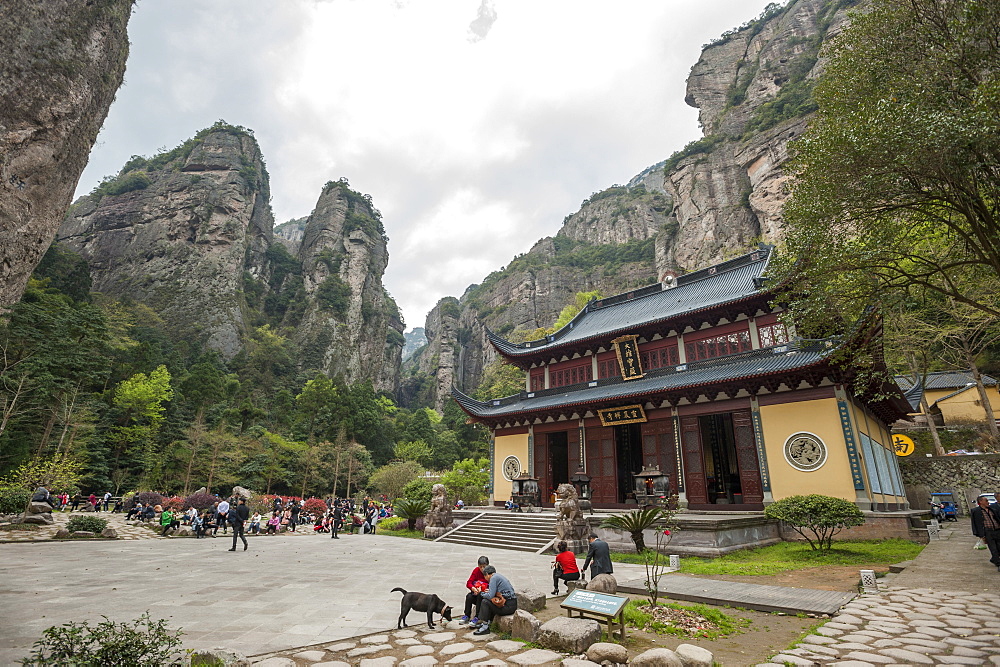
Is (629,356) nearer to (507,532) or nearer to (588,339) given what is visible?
(588,339)

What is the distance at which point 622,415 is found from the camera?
59.3 ft

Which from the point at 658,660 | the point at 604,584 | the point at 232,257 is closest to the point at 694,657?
the point at 658,660

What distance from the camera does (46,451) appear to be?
27.2 m

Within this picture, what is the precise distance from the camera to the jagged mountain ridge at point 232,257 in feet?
193

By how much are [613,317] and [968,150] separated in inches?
679

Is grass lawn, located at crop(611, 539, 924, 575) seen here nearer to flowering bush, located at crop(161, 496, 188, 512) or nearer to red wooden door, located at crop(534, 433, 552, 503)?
red wooden door, located at crop(534, 433, 552, 503)

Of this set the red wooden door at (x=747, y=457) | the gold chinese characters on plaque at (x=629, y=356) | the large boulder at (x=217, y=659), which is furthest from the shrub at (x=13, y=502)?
the red wooden door at (x=747, y=457)

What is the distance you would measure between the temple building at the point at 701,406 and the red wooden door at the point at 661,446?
4cm

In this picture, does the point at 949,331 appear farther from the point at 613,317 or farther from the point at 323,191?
the point at 323,191

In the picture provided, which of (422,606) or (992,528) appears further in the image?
(992,528)

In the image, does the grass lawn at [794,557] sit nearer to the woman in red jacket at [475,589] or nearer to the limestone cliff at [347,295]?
the woman in red jacket at [475,589]

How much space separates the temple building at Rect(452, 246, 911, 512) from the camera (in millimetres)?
14125

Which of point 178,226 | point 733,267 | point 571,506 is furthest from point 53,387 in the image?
point 178,226

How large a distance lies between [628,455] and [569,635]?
17.2 metres
